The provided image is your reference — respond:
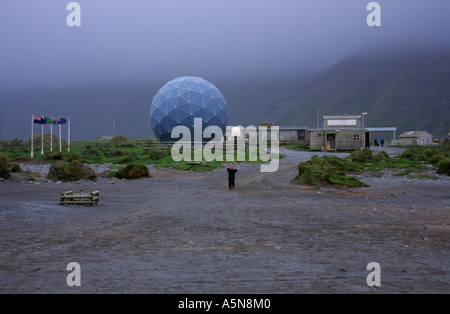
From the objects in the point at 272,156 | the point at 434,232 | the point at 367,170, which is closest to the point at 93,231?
the point at 434,232

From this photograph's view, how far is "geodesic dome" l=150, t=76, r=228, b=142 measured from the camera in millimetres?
48406

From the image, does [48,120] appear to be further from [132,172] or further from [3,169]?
[132,172]

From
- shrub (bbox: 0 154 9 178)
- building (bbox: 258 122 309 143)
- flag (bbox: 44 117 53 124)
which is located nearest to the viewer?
shrub (bbox: 0 154 9 178)

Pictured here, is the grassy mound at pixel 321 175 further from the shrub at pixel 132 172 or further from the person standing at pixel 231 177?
the shrub at pixel 132 172

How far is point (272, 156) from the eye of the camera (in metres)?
40.7

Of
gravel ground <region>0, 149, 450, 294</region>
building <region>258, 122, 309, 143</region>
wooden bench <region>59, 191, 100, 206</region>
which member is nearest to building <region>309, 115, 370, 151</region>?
building <region>258, 122, 309, 143</region>

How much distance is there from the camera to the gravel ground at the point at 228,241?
6281mm

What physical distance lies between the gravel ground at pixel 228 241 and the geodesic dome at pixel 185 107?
98.6 ft

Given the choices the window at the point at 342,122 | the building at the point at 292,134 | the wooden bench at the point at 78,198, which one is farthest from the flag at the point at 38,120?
the building at the point at 292,134

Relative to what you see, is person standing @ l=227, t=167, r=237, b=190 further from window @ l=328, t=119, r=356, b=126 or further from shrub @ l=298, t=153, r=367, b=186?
window @ l=328, t=119, r=356, b=126

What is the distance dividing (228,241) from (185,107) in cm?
3996

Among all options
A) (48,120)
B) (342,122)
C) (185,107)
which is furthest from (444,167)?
(48,120)

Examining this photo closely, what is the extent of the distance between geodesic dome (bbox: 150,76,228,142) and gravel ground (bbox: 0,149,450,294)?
30.0m
